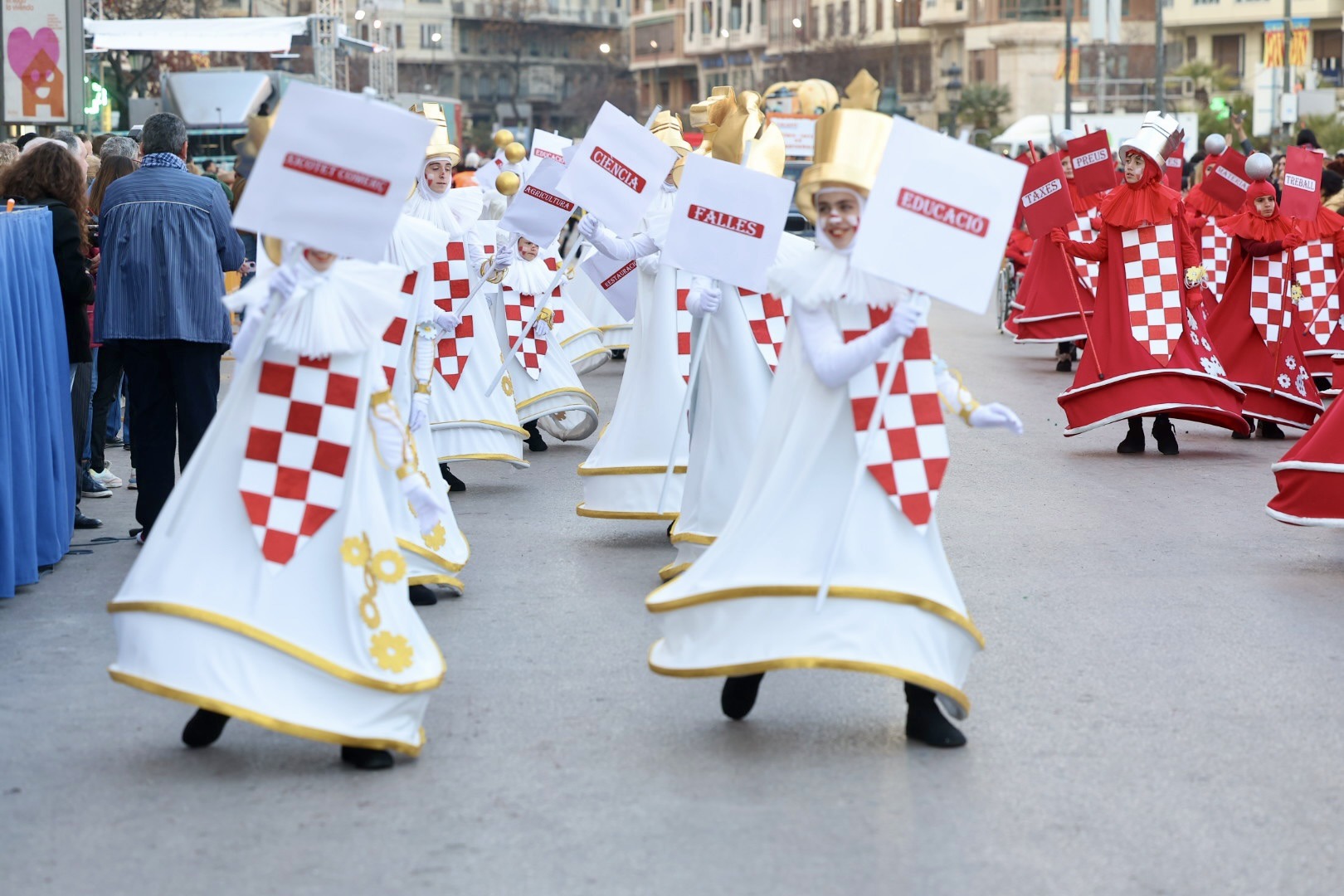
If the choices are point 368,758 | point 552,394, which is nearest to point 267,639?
point 368,758

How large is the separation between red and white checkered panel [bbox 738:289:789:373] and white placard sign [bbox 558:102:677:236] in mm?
942

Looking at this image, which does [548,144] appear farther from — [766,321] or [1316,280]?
[1316,280]

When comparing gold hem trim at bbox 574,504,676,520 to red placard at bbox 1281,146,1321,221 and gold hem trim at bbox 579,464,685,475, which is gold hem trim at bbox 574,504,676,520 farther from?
red placard at bbox 1281,146,1321,221

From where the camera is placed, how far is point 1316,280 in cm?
1415

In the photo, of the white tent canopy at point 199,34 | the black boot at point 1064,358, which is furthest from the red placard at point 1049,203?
the white tent canopy at point 199,34

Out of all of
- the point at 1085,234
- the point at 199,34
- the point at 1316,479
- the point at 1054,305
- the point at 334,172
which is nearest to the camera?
the point at 334,172

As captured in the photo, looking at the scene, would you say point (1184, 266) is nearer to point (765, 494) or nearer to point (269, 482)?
point (765, 494)

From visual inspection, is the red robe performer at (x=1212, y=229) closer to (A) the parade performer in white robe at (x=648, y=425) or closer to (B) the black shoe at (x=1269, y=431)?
(B) the black shoe at (x=1269, y=431)

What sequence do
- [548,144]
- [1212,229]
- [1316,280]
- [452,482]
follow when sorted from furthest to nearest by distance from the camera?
[1212,229] → [1316,280] → [548,144] → [452,482]

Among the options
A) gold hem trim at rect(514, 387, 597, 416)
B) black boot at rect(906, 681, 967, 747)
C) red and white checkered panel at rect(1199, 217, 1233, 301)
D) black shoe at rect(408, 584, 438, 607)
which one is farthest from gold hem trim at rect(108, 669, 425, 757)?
red and white checkered panel at rect(1199, 217, 1233, 301)

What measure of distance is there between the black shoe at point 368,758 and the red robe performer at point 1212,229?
992cm

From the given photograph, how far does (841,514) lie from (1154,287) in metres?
7.50

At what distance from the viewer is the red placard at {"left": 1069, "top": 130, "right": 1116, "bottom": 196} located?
12.9 metres

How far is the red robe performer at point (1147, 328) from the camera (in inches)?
485
